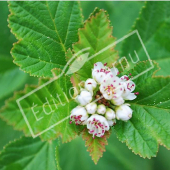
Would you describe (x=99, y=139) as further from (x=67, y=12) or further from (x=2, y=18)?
(x=2, y=18)

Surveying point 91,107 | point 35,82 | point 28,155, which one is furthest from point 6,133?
point 91,107

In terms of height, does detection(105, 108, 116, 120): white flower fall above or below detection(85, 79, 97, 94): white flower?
below

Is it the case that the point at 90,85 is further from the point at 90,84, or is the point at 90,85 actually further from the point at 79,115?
the point at 79,115

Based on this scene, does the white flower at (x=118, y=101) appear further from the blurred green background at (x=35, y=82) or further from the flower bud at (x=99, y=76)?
the blurred green background at (x=35, y=82)

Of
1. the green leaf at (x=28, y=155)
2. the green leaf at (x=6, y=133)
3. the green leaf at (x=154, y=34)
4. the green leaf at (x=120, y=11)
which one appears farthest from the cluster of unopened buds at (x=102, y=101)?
the green leaf at (x=6, y=133)

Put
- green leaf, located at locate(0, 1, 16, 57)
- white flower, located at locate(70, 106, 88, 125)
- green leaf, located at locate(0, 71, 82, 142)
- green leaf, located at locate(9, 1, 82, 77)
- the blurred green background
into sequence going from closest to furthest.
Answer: green leaf, located at locate(0, 71, 82, 142)
white flower, located at locate(70, 106, 88, 125)
green leaf, located at locate(9, 1, 82, 77)
green leaf, located at locate(0, 1, 16, 57)
the blurred green background

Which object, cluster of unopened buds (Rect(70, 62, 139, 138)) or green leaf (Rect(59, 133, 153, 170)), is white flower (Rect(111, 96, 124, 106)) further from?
green leaf (Rect(59, 133, 153, 170))

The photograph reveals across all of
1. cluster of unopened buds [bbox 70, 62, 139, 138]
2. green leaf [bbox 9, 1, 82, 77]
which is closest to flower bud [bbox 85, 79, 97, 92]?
cluster of unopened buds [bbox 70, 62, 139, 138]

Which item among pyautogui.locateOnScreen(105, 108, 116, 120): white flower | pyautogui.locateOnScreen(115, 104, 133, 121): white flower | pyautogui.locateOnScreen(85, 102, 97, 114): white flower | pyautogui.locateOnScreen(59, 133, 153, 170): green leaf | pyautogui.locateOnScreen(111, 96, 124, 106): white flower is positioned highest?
pyautogui.locateOnScreen(85, 102, 97, 114): white flower

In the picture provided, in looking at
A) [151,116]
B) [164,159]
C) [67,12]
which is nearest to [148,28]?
[67,12]
